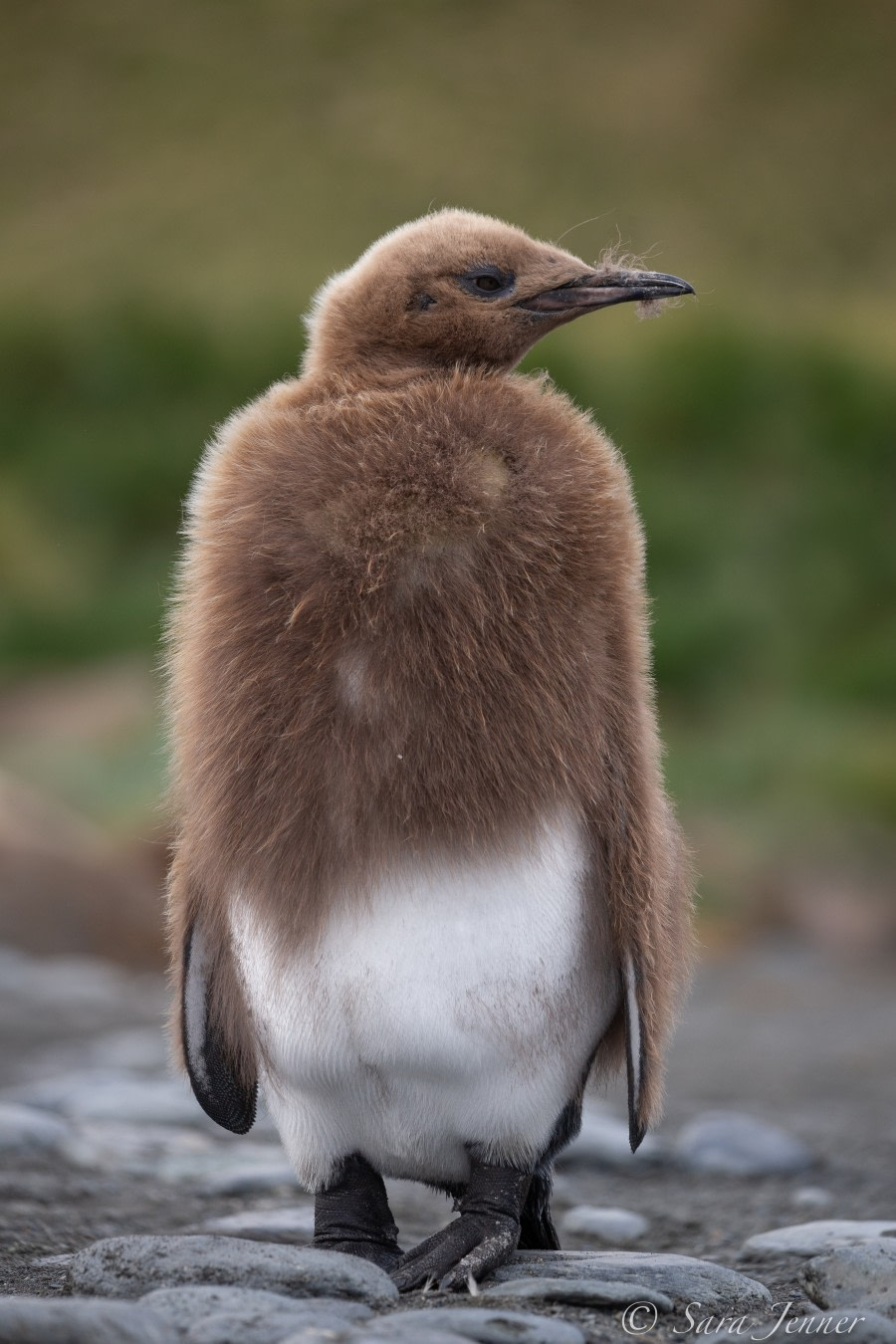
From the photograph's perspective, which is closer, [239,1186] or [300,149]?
[239,1186]

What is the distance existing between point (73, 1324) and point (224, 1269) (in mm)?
295

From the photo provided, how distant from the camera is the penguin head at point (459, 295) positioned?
6.78 feet

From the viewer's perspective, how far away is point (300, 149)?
10.9 m

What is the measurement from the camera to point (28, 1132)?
9.98ft

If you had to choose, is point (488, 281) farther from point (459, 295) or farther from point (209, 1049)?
point (209, 1049)

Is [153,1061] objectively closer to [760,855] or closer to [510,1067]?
[510,1067]

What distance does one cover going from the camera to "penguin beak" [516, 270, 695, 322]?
2.11 metres

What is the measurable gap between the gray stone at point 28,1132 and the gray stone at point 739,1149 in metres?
1.29

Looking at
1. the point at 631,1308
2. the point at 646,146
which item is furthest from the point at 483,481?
the point at 646,146

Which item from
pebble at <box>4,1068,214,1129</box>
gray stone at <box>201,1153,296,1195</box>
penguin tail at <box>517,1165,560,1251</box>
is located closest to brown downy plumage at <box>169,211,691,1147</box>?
penguin tail at <box>517,1165,560,1251</box>

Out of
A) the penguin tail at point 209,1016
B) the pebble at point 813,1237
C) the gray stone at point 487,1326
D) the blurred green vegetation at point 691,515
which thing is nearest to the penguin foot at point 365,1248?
the penguin tail at point 209,1016

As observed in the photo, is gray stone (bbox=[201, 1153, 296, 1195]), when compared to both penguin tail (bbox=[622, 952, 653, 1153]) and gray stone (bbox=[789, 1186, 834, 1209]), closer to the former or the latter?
gray stone (bbox=[789, 1186, 834, 1209])

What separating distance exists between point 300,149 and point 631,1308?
10188mm

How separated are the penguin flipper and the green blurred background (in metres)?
4.92
